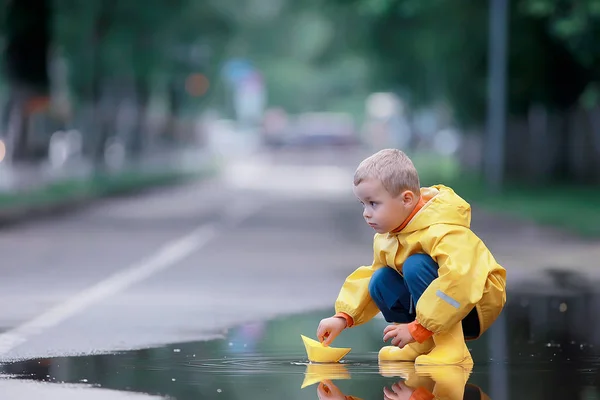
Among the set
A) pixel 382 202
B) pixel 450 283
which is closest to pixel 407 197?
pixel 382 202

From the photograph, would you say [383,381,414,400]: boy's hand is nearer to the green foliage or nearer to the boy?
the boy

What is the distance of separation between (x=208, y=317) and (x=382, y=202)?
4.12 m

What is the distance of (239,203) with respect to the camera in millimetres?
36938

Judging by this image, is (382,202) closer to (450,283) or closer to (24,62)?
(450,283)

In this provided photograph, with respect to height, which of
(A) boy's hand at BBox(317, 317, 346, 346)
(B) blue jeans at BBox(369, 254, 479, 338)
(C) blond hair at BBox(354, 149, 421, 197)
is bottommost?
(A) boy's hand at BBox(317, 317, 346, 346)

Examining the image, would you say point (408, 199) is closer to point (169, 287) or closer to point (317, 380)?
point (317, 380)

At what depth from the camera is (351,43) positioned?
200 ft

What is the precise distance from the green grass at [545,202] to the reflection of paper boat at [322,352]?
14.4 m

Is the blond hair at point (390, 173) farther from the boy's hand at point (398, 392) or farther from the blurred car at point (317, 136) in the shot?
the blurred car at point (317, 136)

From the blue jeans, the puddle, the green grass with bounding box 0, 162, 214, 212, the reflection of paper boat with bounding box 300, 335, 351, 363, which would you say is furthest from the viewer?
the green grass with bounding box 0, 162, 214, 212

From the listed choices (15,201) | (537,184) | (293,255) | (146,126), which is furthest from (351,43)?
(293,255)

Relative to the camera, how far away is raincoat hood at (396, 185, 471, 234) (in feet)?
27.0

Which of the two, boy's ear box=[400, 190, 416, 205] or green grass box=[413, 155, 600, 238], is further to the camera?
green grass box=[413, 155, 600, 238]

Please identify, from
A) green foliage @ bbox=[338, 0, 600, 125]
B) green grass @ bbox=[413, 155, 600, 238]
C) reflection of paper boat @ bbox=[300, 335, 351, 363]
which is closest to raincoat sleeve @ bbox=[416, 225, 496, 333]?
reflection of paper boat @ bbox=[300, 335, 351, 363]
